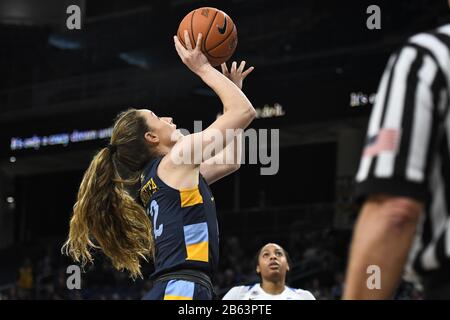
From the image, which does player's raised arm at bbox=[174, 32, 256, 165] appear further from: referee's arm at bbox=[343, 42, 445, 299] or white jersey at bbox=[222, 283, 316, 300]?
white jersey at bbox=[222, 283, 316, 300]

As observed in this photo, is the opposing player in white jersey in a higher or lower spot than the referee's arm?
lower

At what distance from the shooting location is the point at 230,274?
1791 cm

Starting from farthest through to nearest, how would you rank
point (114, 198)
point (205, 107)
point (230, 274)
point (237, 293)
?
point (205, 107), point (230, 274), point (237, 293), point (114, 198)

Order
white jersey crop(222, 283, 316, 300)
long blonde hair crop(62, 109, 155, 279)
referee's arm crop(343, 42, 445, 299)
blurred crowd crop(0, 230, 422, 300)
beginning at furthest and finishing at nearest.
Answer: blurred crowd crop(0, 230, 422, 300) < white jersey crop(222, 283, 316, 300) < long blonde hair crop(62, 109, 155, 279) < referee's arm crop(343, 42, 445, 299)

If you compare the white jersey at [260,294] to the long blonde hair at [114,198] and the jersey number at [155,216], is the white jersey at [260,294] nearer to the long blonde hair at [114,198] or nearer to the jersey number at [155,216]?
the long blonde hair at [114,198]

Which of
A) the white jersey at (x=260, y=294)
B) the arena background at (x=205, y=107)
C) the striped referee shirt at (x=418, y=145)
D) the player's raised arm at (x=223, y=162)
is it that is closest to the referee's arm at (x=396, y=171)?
the striped referee shirt at (x=418, y=145)

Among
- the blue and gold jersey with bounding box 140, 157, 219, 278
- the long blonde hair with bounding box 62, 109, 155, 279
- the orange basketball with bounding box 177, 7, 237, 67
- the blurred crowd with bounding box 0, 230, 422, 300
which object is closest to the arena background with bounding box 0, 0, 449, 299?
the blurred crowd with bounding box 0, 230, 422, 300

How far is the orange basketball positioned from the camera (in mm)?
4898

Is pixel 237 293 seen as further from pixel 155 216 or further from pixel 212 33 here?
pixel 155 216

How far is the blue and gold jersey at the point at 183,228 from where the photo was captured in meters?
4.02

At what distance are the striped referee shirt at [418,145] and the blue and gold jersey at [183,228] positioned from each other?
6.65 ft

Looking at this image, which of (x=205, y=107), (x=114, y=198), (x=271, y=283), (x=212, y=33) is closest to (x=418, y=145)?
(x=114, y=198)

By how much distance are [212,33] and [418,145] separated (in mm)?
3083

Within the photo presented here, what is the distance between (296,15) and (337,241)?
5.38 meters
